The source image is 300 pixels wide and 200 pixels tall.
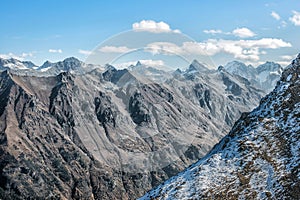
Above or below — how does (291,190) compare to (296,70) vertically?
below

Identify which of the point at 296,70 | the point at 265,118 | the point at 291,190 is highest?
the point at 296,70

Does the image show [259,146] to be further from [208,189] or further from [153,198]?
[153,198]

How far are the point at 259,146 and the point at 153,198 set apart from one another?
94.4 feet

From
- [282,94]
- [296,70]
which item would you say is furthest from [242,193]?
[296,70]

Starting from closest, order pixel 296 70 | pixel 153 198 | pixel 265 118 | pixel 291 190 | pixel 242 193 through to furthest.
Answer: pixel 291 190 → pixel 242 193 → pixel 153 198 → pixel 265 118 → pixel 296 70

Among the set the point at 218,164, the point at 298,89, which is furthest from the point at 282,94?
the point at 218,164

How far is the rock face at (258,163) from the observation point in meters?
81.6

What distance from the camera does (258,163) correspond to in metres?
88.9

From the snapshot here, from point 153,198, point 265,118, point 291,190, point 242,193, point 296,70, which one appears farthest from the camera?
point 296,70

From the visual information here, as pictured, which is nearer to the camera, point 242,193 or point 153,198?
point 242,193

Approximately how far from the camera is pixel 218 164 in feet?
308

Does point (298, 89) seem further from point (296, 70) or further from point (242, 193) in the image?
point (242, 193)

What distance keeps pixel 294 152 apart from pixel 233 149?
15753 millimetres

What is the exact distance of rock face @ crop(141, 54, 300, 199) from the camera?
81562mm
